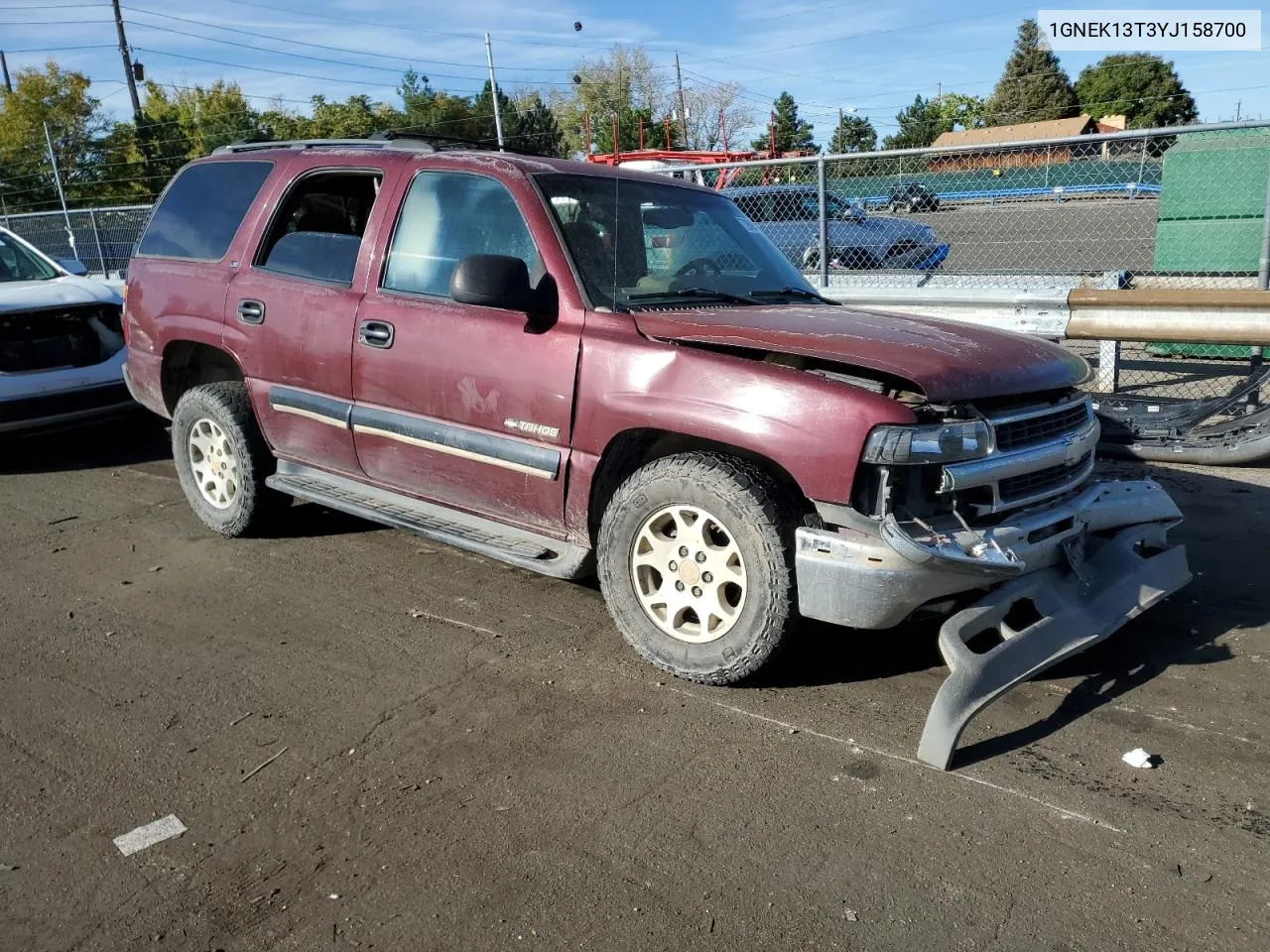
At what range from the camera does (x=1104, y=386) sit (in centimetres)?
801

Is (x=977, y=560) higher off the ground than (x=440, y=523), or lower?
higher

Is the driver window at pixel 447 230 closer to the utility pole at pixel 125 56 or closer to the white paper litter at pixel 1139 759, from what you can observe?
the white paper litter at pixel 1139 759

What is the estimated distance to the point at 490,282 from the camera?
147 inches

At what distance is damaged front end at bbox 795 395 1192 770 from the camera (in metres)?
3.15

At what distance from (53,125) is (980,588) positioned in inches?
1741

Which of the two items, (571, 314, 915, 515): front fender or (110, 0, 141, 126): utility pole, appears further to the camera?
(110, 0, 141, 126): utility pole

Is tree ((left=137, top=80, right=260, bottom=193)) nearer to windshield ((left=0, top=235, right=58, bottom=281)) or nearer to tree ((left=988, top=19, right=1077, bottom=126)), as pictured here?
windshield ((left=0, top=235, right=58, bottom=281))

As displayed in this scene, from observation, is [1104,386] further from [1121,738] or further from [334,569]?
[334,569]

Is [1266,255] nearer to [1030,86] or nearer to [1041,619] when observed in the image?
[1041,619]

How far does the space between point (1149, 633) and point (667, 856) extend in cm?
235

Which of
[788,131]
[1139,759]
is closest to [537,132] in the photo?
[788,131]

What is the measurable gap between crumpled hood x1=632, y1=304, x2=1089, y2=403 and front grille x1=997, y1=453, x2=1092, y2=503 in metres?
0.30

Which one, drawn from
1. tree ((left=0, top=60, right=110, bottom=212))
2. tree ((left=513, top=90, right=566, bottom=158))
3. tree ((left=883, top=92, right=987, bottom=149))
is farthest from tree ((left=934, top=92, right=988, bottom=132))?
tree ((left=0, top=60, right=110, bottom=212))

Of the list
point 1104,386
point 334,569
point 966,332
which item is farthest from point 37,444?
point 1104,386
